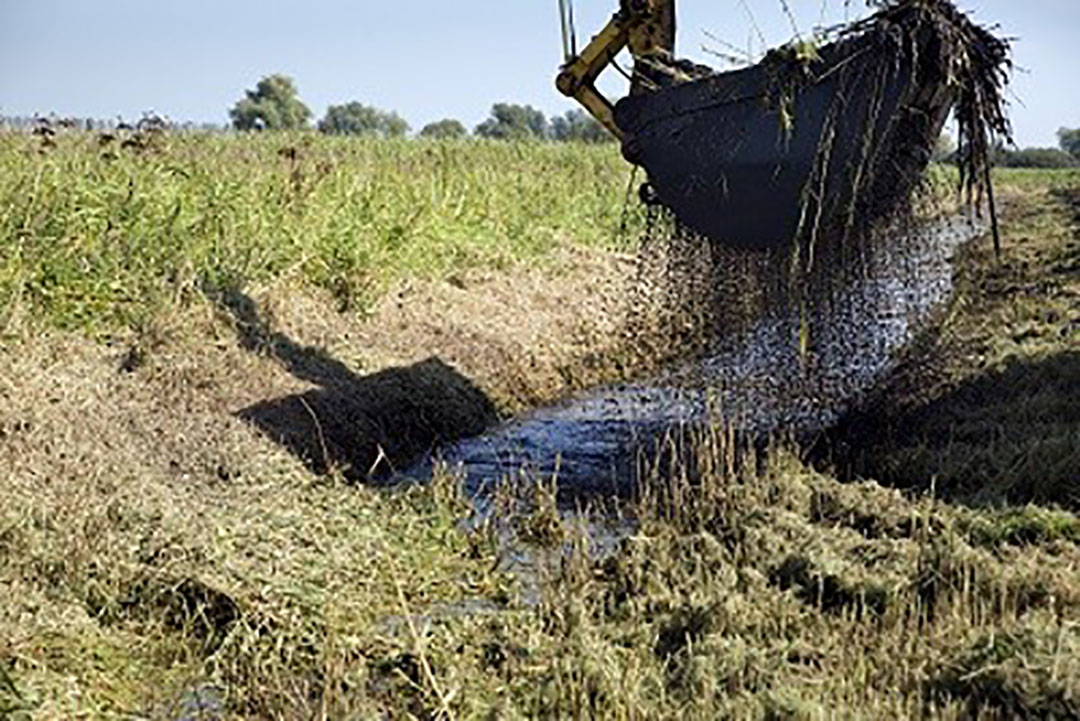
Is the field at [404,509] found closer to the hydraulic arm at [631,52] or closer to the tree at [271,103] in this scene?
the hydraulic arm at [631,52]

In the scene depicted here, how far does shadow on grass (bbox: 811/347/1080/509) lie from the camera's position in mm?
6023

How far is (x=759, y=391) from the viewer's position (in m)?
8.16

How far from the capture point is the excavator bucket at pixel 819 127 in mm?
6719

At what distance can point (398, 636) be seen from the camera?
5.07 metres

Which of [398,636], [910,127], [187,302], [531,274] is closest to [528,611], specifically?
[398,636]

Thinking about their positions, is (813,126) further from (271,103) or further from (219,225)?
(271,103)

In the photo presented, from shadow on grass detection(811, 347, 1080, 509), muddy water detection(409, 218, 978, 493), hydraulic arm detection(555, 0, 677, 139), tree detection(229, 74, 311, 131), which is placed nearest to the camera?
shadow on grass detection(811, 347, 1080, 509)

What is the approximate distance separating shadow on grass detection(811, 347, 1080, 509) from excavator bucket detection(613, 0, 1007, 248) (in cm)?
134

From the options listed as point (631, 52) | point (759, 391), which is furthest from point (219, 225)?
point (759, 391)

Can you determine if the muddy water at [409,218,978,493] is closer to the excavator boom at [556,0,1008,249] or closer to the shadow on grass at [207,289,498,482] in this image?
the shadow on grass at [207,289,498,482]

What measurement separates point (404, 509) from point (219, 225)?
3965 mm

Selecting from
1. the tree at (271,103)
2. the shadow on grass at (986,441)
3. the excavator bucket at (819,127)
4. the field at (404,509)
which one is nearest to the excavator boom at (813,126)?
the excavator bucket at (819,127)

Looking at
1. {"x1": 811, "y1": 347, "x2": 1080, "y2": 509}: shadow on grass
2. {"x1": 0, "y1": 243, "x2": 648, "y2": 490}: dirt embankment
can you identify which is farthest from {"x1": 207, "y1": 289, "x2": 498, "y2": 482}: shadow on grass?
{"x1": 811, "y1": 347, "x2": 1080, "y2": 509}: shadow on grass

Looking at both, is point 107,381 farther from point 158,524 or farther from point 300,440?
point 158,524
